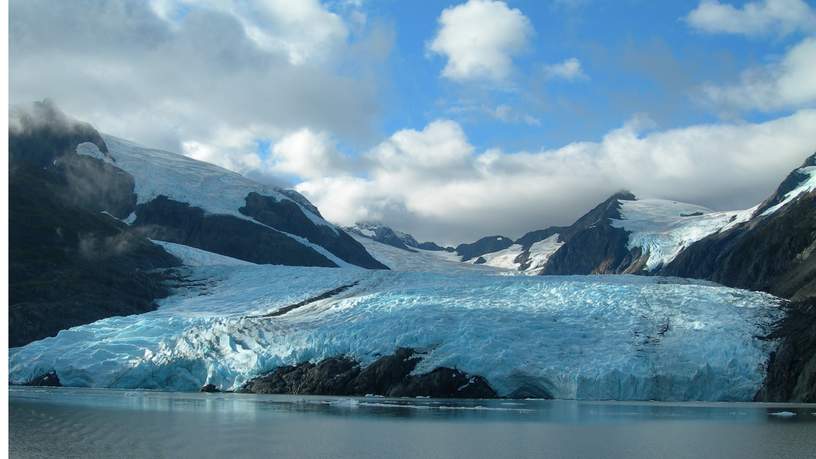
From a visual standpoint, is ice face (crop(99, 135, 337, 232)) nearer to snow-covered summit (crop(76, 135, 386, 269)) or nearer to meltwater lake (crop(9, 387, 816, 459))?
snow-covered summit (crop(76, 135, 386, 269))

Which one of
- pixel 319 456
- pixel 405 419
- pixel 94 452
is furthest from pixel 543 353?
pixel 94 452

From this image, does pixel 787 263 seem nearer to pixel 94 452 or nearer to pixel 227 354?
pixel 227 354

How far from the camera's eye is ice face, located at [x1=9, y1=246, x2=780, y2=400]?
48.8 meters

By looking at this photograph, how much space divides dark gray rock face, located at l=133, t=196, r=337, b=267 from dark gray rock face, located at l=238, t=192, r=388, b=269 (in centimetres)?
770

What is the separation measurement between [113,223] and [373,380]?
59947mm

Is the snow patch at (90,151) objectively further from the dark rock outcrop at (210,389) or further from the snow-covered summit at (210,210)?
the dark rock outcrop at (210,389)

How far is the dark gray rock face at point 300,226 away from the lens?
149 meters

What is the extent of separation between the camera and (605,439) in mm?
29875

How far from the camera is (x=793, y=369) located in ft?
156

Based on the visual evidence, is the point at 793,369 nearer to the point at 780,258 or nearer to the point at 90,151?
the point at 780,258

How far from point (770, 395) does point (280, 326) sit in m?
29.8

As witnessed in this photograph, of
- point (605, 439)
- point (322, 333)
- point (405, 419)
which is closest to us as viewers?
point (605, 439)

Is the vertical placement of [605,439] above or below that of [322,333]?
below

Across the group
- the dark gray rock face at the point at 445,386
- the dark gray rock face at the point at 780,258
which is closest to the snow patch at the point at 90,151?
the dark gray rock face at the point at 780,258
